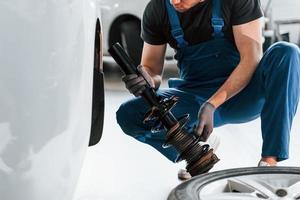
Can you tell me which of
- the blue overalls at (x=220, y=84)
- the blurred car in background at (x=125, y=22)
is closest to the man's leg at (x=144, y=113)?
the blue overalls at (x=220, y=84)

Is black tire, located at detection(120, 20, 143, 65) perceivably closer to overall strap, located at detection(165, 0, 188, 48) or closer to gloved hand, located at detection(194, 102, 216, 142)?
overall strap, located at detection(165, 0, 188, 48)

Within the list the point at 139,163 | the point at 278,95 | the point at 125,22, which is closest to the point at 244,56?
the point at 278,95

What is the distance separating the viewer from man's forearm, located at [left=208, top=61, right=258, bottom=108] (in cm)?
228

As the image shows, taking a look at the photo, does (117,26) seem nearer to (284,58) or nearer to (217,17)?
(217,17)

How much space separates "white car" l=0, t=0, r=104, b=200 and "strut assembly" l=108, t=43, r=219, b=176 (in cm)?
45

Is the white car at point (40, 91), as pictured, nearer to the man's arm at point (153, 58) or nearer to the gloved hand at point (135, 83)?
the gloved hand at point (135, 83)

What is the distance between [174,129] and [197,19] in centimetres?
56

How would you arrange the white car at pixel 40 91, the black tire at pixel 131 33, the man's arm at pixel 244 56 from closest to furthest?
the white car at pixel 40 91
the man's arm at pixel 244 56
the black tire at pixel 131 33

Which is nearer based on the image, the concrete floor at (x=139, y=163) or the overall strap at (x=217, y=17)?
the overall strap at (x=217, y=17)

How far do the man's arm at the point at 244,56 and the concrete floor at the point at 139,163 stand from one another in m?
0.54

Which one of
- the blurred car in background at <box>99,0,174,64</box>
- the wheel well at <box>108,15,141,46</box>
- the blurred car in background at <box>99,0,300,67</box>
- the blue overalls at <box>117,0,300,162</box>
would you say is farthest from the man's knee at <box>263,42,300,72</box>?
the wheel well at <box>108,15,141,46</box>

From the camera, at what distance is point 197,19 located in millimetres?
2434

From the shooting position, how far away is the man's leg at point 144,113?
246 centimetres

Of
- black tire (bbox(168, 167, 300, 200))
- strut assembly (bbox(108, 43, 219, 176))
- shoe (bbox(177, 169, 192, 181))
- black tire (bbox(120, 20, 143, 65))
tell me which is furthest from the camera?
black tire (bbox(120, 20, 143, 65))
